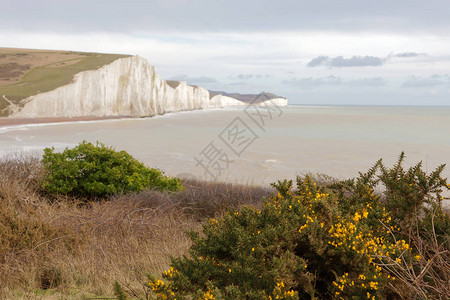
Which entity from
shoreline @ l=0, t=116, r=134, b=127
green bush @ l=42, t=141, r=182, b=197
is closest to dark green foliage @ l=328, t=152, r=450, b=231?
green bush @ l=42, t=141, r=182, b=197

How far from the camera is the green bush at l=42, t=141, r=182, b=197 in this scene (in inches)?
413

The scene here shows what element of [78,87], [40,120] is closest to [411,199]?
[40,120]

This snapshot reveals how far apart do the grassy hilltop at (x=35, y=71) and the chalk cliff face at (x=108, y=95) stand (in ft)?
5.46

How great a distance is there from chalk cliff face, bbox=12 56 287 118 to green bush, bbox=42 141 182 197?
54.3 m

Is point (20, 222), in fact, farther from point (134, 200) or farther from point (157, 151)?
point (157, 151)

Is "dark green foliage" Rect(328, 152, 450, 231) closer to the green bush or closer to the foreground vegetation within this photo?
the foreground vegetation

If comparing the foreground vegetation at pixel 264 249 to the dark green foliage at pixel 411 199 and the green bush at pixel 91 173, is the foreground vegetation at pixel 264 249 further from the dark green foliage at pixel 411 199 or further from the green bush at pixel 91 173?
the green bush at pixel 91 173

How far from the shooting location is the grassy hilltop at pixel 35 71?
6281 centimetres

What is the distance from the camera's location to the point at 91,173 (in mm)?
10648

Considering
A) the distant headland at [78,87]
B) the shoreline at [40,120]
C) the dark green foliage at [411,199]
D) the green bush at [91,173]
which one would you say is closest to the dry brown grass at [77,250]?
the green bush at [91,173]

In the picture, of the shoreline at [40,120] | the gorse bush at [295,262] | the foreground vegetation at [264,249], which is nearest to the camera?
the gorse bush at [295,262]

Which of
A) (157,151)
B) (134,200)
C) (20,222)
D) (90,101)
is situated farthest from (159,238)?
(90,101)

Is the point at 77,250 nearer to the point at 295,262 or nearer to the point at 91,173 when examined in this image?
the point at 295,262

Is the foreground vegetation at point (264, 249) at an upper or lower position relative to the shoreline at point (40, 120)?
upper
